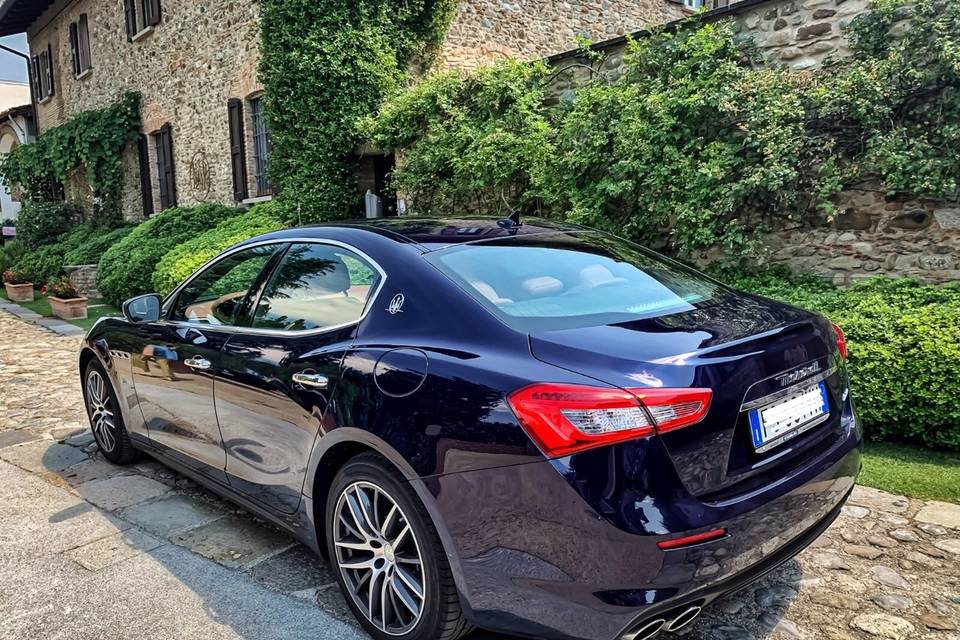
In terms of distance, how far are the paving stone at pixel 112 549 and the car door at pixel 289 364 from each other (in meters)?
0.62

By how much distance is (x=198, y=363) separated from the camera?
10.9ft

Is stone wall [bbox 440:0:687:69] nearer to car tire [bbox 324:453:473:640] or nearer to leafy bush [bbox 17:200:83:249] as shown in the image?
car tire [bbox 324:453:473:640]

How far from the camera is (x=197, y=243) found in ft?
36.5

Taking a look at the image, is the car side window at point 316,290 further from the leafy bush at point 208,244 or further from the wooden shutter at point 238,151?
the wooden shutter at point 238,151

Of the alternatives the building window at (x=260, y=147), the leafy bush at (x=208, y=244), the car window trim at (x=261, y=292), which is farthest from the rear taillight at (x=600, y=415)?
the building window at (x=260, y=147)

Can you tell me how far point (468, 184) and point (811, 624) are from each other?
6.32 m

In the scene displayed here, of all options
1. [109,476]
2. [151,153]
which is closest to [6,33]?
[151,153]

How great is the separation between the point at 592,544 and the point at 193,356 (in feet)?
7.58

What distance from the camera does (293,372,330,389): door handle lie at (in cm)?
256

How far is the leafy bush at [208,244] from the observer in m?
10.1

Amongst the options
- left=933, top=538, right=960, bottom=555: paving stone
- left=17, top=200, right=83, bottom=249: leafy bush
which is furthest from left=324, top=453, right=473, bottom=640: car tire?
left=17, top=200, right=83, bottom=249: leafy bush

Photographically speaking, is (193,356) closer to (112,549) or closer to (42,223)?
(112,549)

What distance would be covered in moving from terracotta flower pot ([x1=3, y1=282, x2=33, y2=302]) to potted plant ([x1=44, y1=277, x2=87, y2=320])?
8.83ft

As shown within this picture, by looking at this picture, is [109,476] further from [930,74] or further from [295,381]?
[930,74]
